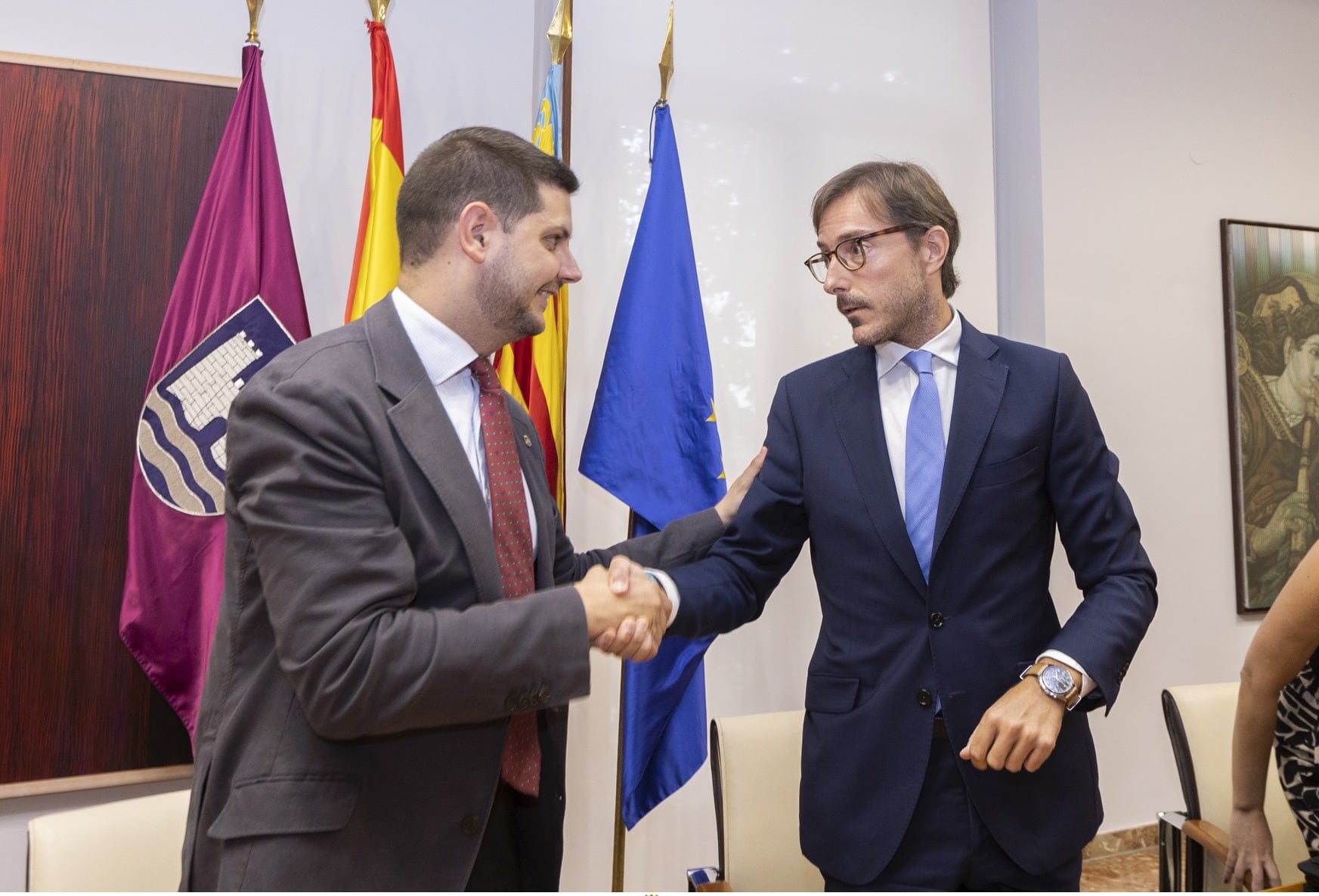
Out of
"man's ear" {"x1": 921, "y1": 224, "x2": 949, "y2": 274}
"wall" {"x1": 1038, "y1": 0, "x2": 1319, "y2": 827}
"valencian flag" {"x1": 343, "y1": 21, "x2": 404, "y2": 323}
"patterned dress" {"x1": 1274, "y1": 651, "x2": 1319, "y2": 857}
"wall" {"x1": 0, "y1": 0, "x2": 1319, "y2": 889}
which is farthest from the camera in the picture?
"wall" {"x1": 1038, "y1": 0, "x2": 1319, "y2": 827}

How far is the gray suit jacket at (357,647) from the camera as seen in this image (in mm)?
1238

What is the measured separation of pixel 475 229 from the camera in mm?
1611

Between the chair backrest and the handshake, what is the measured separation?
789 mm

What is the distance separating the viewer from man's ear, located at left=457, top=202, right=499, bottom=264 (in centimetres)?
159

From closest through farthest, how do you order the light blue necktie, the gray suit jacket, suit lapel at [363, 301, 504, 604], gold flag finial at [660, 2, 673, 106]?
the gray suit jacket < suit lapel at [363, 301, 504, 604] < the light blue necktie < gold flag finial at [660, 2, 673, 106]

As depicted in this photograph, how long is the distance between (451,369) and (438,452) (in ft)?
0.68

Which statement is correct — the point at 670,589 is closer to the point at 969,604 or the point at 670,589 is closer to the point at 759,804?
the point at 969,604

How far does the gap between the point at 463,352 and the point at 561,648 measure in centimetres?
56

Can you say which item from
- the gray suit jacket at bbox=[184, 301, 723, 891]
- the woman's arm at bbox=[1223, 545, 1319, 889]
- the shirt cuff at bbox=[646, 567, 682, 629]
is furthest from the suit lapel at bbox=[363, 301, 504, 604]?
the woman's arm at bbox=[1223, 545, 1319, 889]

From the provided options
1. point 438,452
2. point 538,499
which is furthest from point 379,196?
point 438,452

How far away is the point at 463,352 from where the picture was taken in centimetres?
157

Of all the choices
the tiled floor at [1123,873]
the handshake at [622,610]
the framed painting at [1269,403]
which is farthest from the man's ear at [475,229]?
the framed painting at [1269,403]

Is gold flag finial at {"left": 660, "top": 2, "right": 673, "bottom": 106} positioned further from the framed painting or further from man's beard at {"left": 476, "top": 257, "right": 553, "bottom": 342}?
the framed painting

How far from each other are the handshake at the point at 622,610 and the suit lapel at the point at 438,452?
0.15 meters
